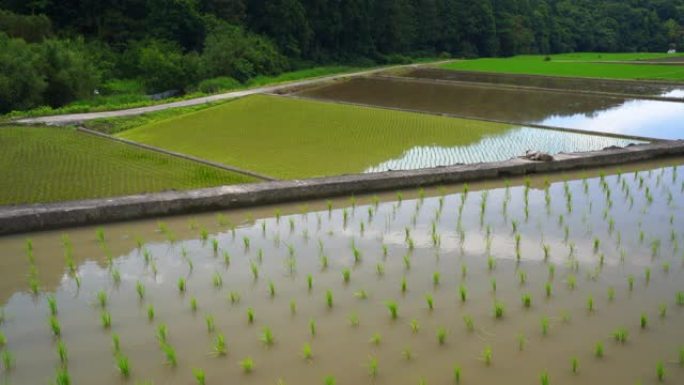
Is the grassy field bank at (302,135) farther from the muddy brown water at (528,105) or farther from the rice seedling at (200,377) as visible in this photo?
the rice seedling at (200,377)

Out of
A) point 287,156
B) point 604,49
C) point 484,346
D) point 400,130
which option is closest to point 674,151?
point 400,130

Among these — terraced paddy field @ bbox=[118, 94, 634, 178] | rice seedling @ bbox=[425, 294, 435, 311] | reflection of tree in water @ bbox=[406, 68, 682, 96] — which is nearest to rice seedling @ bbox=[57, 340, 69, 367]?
rice seedling @ bbox=[425, 294, 435, 311]

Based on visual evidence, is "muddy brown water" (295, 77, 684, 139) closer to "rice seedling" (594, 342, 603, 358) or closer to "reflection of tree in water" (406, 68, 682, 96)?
"reflection of tree in water" (406, 68, 682, 96)

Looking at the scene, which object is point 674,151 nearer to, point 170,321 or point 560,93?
point 170,321

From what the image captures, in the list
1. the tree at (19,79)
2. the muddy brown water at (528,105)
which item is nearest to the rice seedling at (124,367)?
the muddy brown water at (528,105)

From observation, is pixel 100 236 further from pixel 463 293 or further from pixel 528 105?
pixel 528 105

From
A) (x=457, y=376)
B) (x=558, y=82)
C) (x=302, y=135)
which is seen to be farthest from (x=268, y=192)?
(x=558, y=82)

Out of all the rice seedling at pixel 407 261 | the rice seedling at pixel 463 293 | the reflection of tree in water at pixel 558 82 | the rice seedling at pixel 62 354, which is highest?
the rice seedling at pixel 62 354
